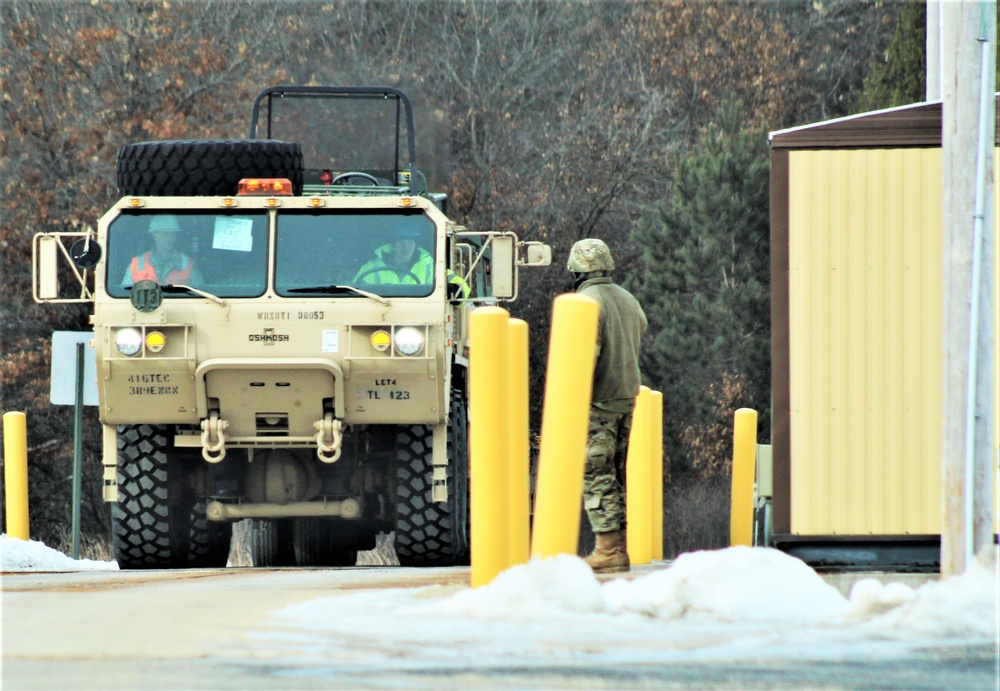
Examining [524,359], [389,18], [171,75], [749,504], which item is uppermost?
[389,18]

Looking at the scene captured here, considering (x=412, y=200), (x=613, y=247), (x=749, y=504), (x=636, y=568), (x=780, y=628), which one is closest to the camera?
(x=780, y=628)

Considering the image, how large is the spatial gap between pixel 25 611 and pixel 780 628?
293 centimetres

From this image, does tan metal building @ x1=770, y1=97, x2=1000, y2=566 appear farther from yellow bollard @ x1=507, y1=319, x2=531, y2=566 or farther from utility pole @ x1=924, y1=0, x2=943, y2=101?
utility pole @ x1=924, y1=0, x2=943, y2=101

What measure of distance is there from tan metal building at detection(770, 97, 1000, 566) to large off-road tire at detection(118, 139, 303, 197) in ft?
14.5

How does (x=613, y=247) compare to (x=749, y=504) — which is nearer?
(x=749, y=504)

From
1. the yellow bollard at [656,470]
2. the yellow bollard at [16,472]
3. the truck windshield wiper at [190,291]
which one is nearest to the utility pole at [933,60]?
the yellow bollard at [656,470]

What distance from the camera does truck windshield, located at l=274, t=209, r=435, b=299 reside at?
11352mm

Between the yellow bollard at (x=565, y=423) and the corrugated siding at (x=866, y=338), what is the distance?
9.61 feet

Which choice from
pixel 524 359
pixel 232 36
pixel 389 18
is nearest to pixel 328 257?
pixel 524 359

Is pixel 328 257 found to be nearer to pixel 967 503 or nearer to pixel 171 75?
pixel 967 503

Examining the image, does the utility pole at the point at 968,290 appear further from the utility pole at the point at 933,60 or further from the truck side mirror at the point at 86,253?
the truck side mirror at the point at 86,253

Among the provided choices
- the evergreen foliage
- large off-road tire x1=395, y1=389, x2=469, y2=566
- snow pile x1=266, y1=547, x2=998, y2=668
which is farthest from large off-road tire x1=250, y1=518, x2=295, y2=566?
the evergreen foliage

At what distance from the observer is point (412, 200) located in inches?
450

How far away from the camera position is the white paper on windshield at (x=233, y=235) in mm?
11523
